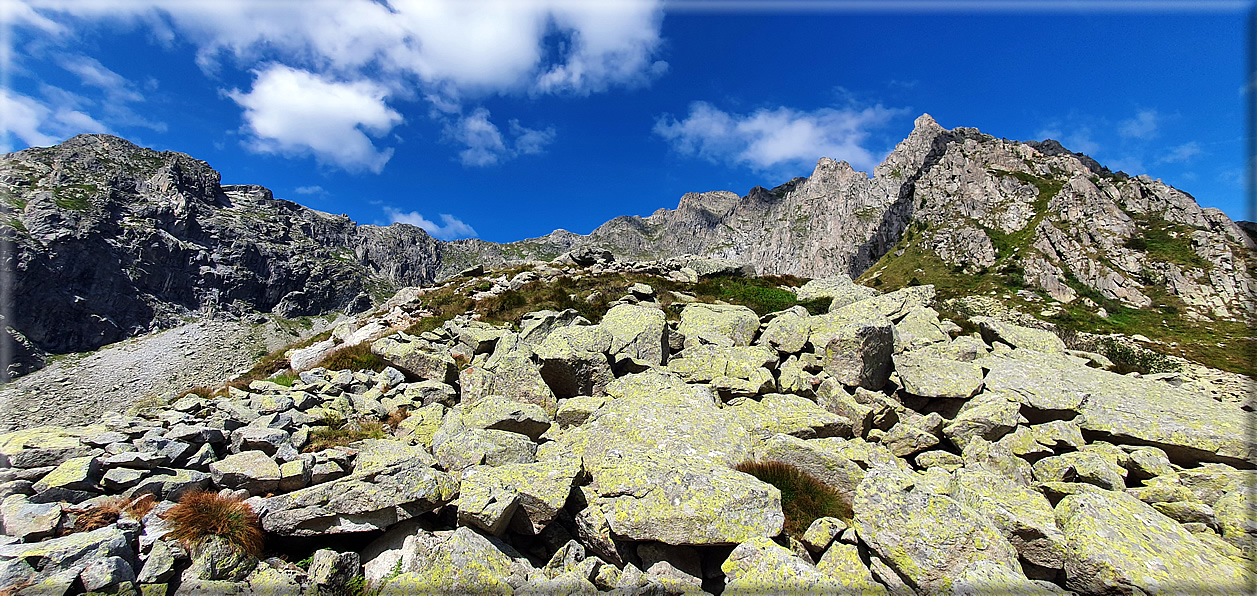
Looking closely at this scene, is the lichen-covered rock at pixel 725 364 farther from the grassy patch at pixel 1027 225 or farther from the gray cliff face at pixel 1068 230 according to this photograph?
the grassy patch at pixel 1027 225

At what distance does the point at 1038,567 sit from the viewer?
5.42 metres

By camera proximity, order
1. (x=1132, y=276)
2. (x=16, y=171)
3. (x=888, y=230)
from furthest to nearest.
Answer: (x=16, y=171) < (x=888, y=230) < (x=1132, y=276)

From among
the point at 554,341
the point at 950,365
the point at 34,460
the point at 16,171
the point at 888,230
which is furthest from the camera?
the point at 16,171

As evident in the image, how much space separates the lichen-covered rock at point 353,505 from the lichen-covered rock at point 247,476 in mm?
690

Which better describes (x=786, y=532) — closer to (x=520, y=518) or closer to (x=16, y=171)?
(x=520, y=518)

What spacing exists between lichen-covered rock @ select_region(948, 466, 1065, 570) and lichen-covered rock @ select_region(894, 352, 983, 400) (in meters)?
2.97

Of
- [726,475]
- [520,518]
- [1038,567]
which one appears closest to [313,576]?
[520,518]

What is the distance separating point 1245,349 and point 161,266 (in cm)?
27823

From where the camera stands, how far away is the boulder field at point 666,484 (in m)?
4.98

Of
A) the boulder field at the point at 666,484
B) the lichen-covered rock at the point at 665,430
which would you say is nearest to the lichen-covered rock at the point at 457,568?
the boulder field at the point at 666,484

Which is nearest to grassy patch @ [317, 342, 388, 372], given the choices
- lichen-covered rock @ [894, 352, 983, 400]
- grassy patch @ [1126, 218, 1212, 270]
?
lichen-covered rock @ [894, 352, 983, 400]

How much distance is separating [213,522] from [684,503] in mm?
5731

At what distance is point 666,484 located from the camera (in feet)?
19.6

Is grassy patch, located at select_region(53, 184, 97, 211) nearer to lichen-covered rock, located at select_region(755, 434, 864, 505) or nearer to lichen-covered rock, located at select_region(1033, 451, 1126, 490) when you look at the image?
lichen-covered rock, located at select_region(755, 434, 864, 505)
